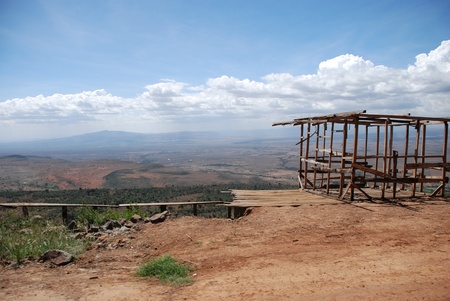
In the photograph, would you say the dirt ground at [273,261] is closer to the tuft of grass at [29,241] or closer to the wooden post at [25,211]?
the tuft of grass at [29,241]

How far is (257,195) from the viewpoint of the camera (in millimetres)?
13125

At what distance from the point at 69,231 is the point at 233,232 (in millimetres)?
4985

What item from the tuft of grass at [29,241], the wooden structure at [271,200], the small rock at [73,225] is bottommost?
the small rock at [73,225]

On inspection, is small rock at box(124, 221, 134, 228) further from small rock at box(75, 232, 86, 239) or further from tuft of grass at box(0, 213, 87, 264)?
tuft of grass at box(0, 213, 87, 264)

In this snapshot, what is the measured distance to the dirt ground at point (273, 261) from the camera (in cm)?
490

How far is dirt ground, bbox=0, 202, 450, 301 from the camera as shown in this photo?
16.1ft

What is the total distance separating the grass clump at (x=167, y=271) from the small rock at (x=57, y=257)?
1684 millimetres

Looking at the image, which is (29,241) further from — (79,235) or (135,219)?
(135,219)

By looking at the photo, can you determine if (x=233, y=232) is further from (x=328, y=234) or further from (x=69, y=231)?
(x=69, y=231)

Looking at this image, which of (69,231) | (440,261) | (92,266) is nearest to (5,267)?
(92,266)

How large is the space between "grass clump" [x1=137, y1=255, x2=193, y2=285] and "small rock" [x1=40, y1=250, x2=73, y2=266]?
5.52ft

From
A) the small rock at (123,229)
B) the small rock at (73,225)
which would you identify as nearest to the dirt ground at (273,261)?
the small rock at (123,229)

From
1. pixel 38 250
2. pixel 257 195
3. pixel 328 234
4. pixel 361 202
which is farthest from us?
pixel 257 195

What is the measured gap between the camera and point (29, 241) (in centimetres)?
721
